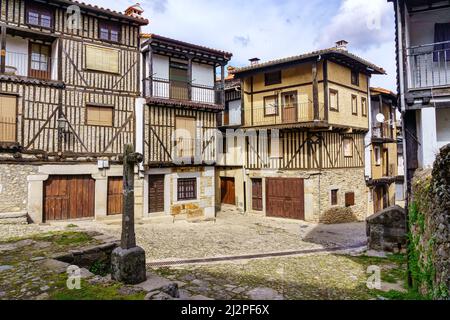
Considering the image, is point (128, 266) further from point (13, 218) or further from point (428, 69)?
point (428, 69)

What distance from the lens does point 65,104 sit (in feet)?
46.1

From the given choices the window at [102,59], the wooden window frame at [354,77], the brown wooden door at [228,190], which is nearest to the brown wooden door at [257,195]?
the brown wooden door at [228,190]

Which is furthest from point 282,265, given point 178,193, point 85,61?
point 85,61

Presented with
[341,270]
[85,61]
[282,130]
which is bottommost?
[341,270]

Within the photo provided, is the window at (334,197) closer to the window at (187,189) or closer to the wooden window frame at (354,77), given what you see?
the wooden window frame at (354,77)

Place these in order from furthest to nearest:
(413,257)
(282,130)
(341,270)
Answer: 1. (282,130)
2. (341,270)
3. (413,257)

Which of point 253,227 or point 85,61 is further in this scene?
point 253,227

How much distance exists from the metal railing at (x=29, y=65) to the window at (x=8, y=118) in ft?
3.87

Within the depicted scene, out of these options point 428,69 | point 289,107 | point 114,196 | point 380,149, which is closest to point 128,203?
point 428,69

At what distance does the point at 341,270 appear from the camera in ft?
28.9

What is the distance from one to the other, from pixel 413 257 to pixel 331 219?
11.5 m

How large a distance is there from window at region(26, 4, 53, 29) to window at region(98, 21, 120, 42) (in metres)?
2.14

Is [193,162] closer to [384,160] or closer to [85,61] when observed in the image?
[85,61]

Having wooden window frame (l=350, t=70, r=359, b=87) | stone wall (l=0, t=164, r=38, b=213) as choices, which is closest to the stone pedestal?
stone wall (l=0, t=164, r=38, b=213)
